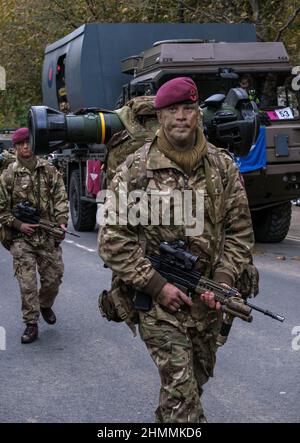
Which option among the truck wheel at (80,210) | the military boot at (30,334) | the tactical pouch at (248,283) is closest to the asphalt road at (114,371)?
the military boot at (30,334)

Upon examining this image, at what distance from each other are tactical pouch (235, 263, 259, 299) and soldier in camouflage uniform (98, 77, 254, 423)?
12 cm

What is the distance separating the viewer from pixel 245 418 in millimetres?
4660

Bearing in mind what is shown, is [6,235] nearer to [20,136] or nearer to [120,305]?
[20,136]

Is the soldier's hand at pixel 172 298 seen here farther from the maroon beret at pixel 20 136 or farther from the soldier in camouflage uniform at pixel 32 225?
the maroon beret at pixel 20 136

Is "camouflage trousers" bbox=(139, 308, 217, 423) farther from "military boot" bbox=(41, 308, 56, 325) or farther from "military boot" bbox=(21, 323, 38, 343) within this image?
"military boot" bbox=(41, 308, 56, 325)

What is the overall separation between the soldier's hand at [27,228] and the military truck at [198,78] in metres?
3.10

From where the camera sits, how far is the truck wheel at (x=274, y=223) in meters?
12.3

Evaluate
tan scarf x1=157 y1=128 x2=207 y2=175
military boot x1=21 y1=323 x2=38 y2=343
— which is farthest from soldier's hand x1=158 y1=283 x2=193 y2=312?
military boot x1=21 y1=323 x2=38 y2=343

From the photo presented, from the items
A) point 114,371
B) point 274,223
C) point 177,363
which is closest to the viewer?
point 177,363

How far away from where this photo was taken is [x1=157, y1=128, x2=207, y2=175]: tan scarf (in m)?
3.74

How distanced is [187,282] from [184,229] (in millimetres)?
242

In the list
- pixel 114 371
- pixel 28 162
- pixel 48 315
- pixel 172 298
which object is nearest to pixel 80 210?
pixel 48 315

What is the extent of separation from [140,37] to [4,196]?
7482 mm

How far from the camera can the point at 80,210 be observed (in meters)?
13.9
